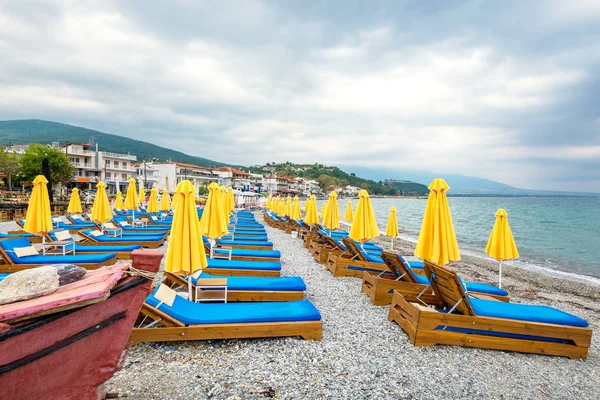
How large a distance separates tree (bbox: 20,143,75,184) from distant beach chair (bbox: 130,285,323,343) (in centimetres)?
4219

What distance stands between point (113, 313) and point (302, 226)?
14200 millimetres

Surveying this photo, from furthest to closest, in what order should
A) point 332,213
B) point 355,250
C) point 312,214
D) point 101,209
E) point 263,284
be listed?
point 312,214, point 332,213, point 101,209, point 355,250, point 263,284

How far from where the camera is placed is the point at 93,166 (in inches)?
2162

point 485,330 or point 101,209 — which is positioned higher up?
point 101,209

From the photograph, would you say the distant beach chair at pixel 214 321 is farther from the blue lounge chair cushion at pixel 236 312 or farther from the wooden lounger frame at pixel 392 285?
the wooden lounger frame at pixel 392 285

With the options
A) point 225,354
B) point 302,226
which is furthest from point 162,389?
point 302,226

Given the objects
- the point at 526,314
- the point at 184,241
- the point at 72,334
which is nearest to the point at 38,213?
the point at 184,241

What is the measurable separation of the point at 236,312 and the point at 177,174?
2739 inches

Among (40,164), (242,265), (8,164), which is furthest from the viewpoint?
(40,164)

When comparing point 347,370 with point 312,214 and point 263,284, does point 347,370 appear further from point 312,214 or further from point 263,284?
point 312,214

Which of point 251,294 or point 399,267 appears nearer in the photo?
point 251,294

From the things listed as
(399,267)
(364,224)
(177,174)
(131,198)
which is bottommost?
(399,267)

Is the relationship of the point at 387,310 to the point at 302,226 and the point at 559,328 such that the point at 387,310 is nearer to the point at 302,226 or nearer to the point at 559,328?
the point at 559,328

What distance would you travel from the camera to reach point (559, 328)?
4406 millimetres
